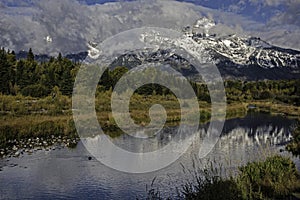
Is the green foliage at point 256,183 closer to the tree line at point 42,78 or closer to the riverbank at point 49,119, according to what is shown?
the riverbank at point 49,119

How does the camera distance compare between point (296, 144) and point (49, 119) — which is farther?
point (49, 119)

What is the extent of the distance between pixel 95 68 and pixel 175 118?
64.9 ft

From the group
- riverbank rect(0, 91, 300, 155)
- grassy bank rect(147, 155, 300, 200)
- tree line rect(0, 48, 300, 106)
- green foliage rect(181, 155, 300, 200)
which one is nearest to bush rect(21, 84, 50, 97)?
tree line rect(0, 48, 300, 106)

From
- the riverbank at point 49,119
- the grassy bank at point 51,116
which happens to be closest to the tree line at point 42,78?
the grassy bank at point 51,116

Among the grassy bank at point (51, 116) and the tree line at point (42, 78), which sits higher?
the tree line at point (42, 78)

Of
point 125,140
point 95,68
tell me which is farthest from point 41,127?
point 95,68

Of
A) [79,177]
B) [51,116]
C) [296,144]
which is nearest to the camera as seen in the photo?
[79,177]

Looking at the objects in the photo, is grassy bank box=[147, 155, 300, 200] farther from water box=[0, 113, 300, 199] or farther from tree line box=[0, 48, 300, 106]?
tree line box=[0, 48, 300, 106]

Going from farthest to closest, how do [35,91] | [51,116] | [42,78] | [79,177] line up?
[42,78], [35,91], [51,116], [79,177]

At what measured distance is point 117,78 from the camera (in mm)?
67688

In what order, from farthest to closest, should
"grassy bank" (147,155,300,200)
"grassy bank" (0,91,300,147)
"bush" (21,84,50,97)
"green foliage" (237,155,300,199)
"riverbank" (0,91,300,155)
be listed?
1. "bush" (21,84,50,97)
2. "grassy bank" (0,91,300,147)
3. "riverbank" (0,91,300,155)
4. "green foliage" (237,155,300,199)
5. "grassy bank" (147,155,300,200)

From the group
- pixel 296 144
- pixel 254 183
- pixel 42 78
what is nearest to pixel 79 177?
pixel 254 183

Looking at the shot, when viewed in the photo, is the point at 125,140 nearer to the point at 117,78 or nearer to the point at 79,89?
the point at 79,89

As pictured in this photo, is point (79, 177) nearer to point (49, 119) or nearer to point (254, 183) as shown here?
point (254, 183)
